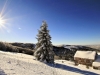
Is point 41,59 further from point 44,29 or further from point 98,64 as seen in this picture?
point 98,64

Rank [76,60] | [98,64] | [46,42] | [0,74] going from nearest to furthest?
1. [0,74]
2. [46,42]
3. [98,64]
4. [76,60]

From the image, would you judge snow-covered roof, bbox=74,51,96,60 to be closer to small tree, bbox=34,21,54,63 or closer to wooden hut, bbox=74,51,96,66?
wooden hut, bbox=74,51,96,66

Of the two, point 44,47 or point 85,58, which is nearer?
point 44,47

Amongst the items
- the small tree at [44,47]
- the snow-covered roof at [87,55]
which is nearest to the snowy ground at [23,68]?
the small tree at [44,47]

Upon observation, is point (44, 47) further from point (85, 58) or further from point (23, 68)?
point (85, 58)

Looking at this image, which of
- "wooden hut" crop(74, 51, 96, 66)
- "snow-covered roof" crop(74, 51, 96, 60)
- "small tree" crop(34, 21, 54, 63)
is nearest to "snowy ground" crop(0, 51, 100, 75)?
"small tree" crop(34, 21, 54, 63)

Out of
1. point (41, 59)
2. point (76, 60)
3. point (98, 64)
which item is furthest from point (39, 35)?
point (76, 60)

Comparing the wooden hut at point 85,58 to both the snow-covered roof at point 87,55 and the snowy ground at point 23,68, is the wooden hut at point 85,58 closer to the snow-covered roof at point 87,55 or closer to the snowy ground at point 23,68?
the snow-covered roof at point 87,55

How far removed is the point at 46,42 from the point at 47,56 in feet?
8.16

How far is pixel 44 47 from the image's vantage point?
20703 mm

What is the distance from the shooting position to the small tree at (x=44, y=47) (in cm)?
2050

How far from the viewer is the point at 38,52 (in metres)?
21.1

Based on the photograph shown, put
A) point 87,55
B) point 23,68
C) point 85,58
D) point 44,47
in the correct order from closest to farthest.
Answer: point 23,68 < point 44,47 < point 85,58 < point 87,55

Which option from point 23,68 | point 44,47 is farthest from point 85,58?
point 23,68
